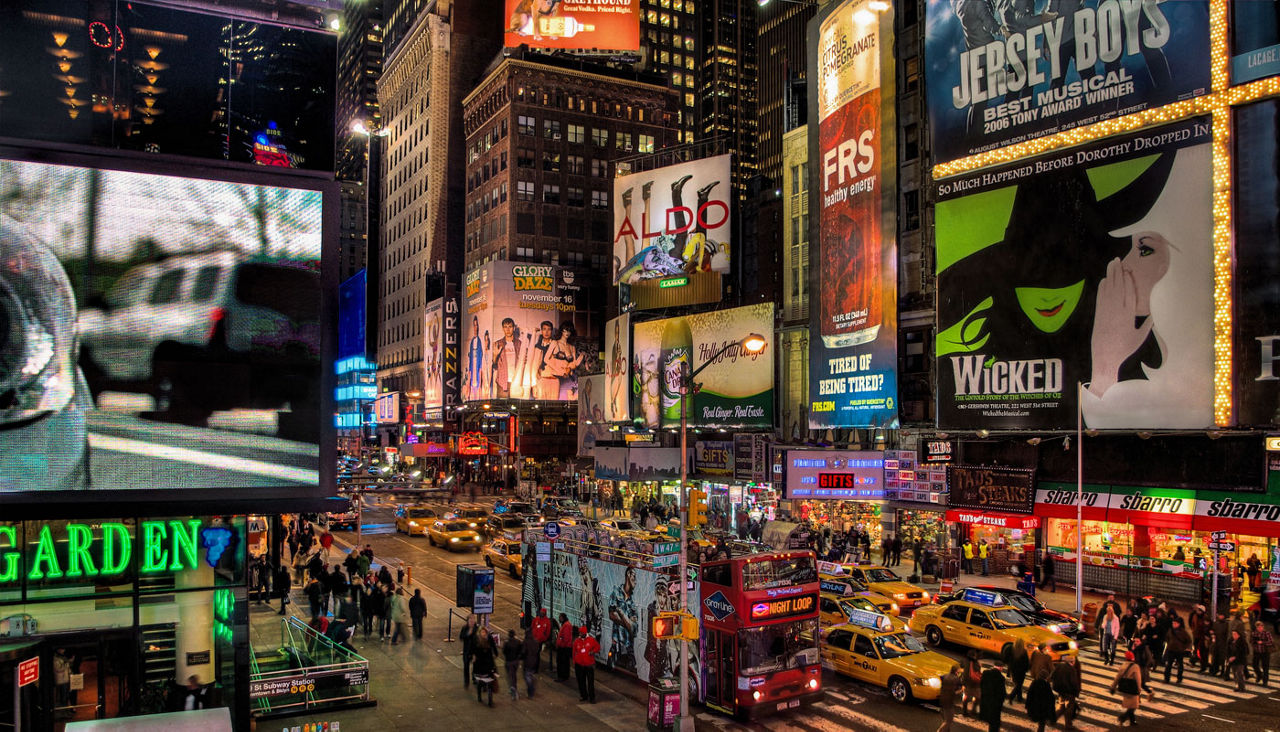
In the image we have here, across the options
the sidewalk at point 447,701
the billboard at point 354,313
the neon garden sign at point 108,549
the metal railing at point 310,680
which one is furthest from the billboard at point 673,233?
the neon garden sign at point 108,549

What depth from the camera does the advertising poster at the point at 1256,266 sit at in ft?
90.1

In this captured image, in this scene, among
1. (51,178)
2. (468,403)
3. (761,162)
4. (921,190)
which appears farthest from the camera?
(761,162)

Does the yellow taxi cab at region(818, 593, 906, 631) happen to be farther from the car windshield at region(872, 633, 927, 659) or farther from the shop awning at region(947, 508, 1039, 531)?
the shop awning at region(947, 508, 1039, 531)

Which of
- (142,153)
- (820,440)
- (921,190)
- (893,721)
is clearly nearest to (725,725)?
(893,721)

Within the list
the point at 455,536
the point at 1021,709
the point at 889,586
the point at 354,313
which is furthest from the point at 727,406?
the point at 1021,709

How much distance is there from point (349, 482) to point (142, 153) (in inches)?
2029

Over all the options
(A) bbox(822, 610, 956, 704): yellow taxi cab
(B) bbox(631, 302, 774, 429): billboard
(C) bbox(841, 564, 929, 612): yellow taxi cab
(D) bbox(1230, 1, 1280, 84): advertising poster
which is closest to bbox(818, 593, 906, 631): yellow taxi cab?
(A) bbox(822, 610, 956, 704): yellow taxi cab

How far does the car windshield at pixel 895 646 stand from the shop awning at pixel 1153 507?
14.0 metres

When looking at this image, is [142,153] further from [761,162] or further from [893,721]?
[761,162]

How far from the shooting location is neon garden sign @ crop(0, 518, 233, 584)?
52.5 ft

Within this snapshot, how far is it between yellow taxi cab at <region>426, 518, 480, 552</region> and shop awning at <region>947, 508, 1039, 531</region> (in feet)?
71.2

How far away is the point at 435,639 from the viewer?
89.4 ft

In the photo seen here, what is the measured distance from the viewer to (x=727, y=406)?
5294 cm

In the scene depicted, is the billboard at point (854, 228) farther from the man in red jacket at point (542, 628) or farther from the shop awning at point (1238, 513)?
the man in red jacket at point (542, 628)
